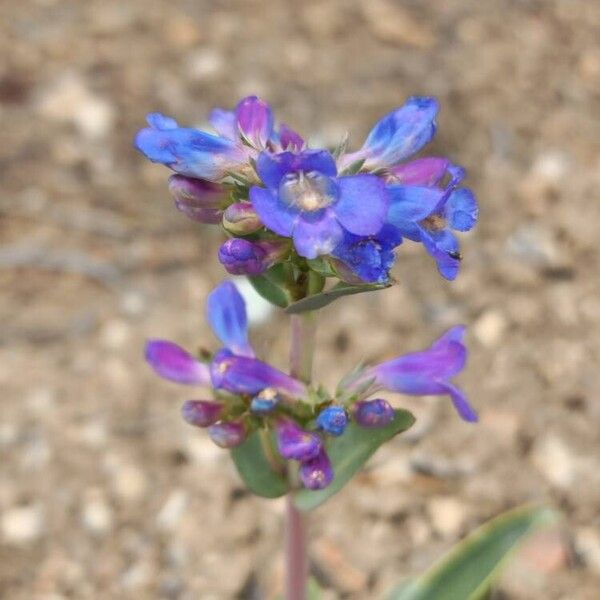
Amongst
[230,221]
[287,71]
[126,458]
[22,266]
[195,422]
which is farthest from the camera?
[287,71]

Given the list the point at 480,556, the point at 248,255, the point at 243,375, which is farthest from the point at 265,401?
the point at 480,556

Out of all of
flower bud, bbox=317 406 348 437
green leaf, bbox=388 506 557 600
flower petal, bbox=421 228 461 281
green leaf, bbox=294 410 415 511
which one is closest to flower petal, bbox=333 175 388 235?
flower petal, bbox=421 228 461 281

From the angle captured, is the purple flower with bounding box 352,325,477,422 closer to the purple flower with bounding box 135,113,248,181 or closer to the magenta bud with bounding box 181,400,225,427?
the magenta bud with bounding box 181,400,225,427

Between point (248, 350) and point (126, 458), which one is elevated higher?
point (248, 350)

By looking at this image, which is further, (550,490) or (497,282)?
(497,282)

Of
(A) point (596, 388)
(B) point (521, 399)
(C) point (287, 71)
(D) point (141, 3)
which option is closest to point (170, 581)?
(B) point (521, 399)

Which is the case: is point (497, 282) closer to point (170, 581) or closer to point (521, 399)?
point (521, 399)

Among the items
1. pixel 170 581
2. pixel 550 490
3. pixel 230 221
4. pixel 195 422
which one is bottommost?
pixel 170 581
